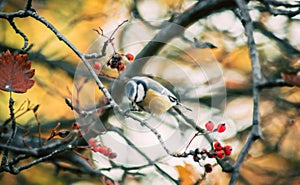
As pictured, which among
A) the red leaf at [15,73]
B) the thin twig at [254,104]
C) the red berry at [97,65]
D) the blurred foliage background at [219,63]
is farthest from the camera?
the blurred foliage background at [219,63]

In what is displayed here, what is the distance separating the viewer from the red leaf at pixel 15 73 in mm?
712

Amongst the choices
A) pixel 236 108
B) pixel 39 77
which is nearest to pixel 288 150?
pixel 236 108

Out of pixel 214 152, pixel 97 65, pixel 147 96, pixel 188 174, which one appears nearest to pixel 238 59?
pixel 188 174

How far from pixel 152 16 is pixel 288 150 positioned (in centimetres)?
72

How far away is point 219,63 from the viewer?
5.74ft

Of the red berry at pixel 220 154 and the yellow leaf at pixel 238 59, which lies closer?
the red berry at pixel 220 154

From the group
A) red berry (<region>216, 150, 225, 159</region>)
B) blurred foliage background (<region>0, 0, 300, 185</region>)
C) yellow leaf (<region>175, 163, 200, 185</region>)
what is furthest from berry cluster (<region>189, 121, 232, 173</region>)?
blurred foliage background (<region>0, 0, 300, 185</region>)

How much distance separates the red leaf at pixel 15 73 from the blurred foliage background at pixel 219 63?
900mm

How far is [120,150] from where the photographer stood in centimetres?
139

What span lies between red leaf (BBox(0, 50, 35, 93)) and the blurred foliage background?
35.4 inches

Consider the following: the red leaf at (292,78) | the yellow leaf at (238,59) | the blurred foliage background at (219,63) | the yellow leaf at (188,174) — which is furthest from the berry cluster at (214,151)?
the yellow leaf at (238,59)

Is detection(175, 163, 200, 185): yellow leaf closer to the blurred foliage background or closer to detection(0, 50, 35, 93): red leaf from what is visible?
the blurred foliage background

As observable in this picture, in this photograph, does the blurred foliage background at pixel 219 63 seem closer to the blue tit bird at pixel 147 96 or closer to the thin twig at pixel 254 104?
the blue tit bird at pixel 147 96

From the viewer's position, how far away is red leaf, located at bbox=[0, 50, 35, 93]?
0.71 m
